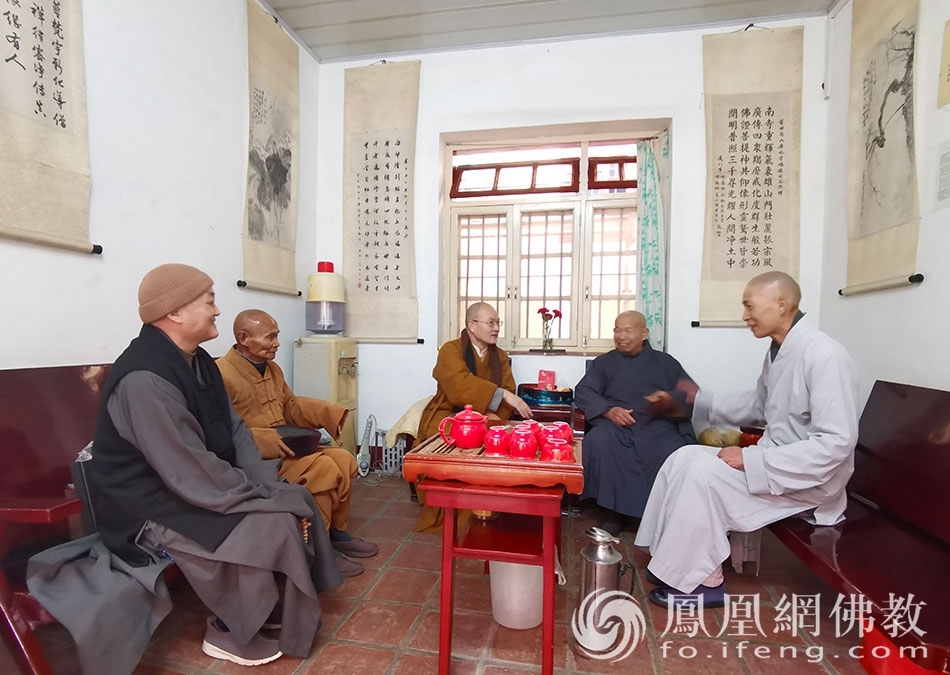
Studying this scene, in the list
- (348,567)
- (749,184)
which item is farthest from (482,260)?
(348,567)

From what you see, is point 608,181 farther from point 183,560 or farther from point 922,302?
point 183,560

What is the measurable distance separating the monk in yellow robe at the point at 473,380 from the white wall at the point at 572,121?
611mm

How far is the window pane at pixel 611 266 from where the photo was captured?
3.74m

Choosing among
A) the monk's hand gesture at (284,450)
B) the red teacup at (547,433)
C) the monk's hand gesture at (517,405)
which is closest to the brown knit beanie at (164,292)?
the monk's hand gesture at (284,450)

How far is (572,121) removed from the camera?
3562mm

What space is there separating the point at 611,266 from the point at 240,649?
3265 mm

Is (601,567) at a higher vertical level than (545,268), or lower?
lower

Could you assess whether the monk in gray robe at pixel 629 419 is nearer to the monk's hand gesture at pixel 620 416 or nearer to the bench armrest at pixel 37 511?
the monk's hand gesture at pixel 620 416

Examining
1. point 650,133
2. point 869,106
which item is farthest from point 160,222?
point 869,106

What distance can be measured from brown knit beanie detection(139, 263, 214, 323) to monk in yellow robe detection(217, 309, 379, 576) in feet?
2.29

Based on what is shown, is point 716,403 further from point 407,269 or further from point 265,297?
point 265,297

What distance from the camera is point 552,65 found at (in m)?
3.57

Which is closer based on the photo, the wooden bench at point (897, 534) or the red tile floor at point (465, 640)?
the wooden bench at point (897, 534)

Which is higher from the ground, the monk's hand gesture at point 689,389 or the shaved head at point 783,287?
the shaved head at point 783,287
